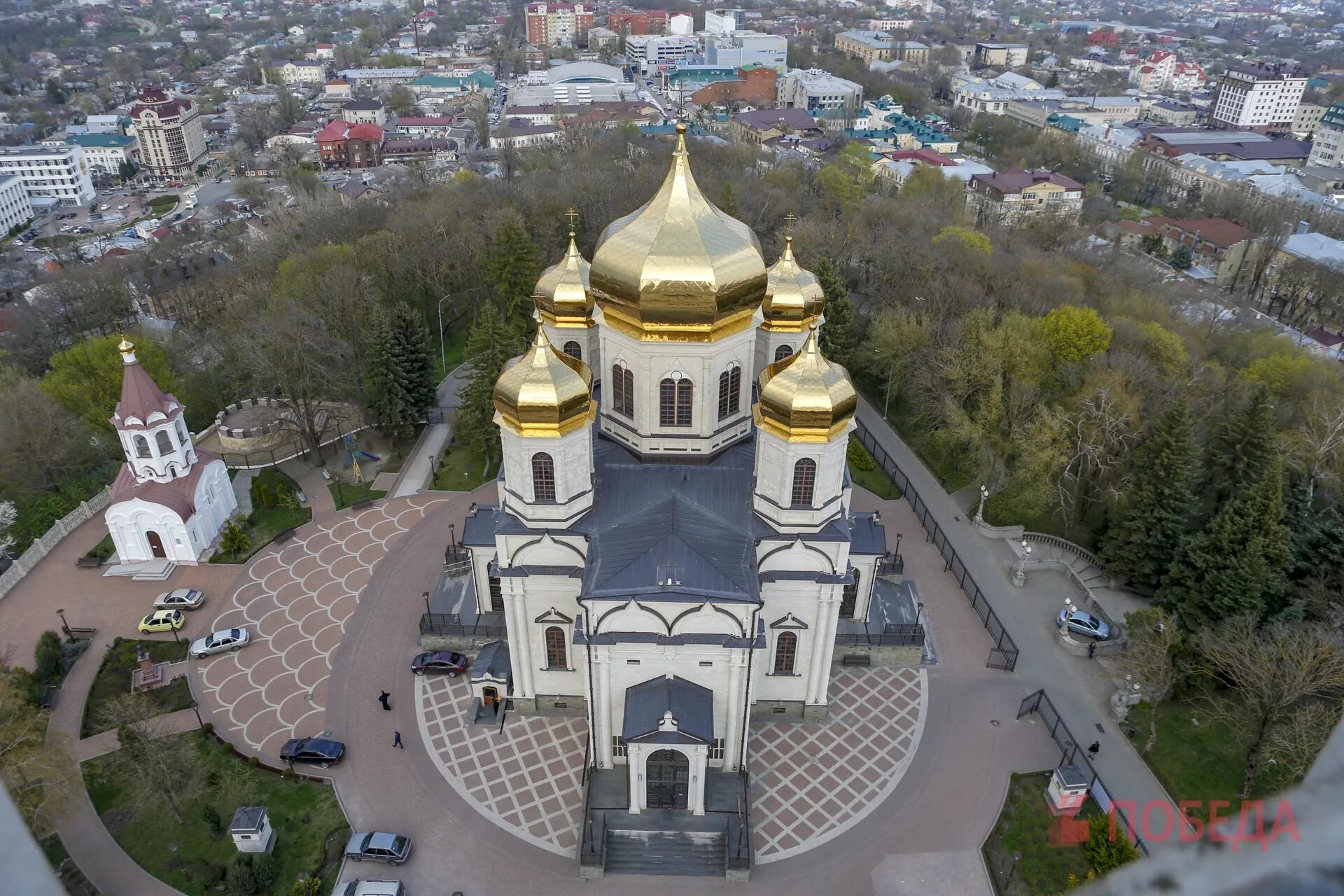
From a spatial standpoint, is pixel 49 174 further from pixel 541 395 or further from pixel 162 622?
pixel 541 395

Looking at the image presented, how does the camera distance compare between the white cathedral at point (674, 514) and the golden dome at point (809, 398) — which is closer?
the golden dome at point (809, 398)

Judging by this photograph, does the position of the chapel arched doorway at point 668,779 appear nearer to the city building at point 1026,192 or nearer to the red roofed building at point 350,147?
the city building at point 1026,192

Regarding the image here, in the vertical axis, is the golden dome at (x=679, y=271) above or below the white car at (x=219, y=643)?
above

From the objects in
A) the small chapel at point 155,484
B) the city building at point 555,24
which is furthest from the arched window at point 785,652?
the city building at point 555,24

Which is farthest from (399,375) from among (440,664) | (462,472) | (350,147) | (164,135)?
(164,135)

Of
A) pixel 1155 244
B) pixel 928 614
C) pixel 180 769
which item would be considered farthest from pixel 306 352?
pixel 1155 244

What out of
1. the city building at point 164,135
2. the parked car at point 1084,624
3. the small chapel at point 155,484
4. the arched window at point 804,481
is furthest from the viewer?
the city building at point 164,135

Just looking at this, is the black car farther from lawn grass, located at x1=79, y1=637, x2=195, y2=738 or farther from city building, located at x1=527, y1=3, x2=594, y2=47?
city building, located at x1=527, y1=3, x2=594, y2=47
